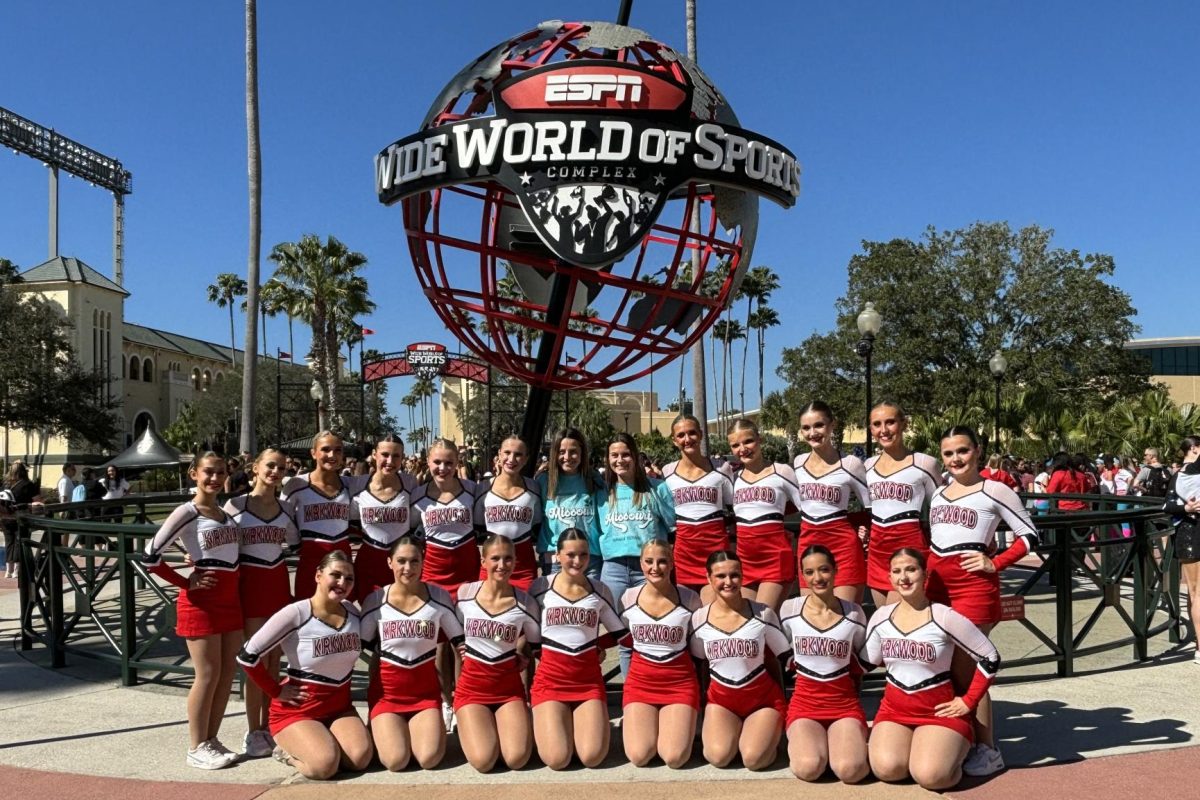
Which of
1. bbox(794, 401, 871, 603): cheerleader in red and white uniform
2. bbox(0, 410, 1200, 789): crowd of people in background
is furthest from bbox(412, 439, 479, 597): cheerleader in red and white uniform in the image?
bbox(794, 401, 871, 603): cheerleader in red and white uniform

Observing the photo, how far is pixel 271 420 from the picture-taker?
178ft

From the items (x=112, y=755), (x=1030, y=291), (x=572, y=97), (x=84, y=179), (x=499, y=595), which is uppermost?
(x=84, y=179)

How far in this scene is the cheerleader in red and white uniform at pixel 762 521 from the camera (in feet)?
17.8

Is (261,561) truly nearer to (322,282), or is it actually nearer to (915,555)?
(915,555)

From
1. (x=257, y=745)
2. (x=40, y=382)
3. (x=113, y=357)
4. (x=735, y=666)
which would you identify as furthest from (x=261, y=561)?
(x=113, y=357)

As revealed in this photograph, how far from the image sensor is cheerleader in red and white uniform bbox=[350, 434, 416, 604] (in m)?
5.62

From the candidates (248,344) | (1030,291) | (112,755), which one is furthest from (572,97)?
(1030,291)

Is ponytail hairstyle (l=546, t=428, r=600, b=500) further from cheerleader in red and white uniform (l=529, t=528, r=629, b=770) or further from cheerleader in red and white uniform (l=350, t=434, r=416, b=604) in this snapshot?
cheerleader in red and white uniform (l=350, t=434, r=416, b=604)

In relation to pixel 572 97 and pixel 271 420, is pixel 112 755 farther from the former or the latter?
pixel 271 420

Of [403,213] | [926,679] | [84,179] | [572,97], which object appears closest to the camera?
[926,679]

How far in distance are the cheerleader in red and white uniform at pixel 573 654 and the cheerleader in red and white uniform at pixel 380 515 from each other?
1083 millimetres

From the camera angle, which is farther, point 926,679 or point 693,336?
point 693,336

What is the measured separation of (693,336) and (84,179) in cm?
6708

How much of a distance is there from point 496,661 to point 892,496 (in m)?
2.26
